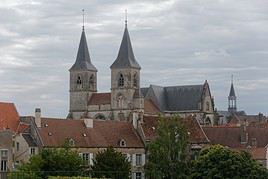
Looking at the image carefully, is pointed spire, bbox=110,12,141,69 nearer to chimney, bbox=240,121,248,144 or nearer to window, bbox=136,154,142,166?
chimney, bbox=240,121,248,144

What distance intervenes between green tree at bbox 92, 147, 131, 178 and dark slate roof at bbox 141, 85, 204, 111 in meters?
78.5

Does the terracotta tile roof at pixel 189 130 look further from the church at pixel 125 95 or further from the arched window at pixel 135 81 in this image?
the arched window at pixel 135 81

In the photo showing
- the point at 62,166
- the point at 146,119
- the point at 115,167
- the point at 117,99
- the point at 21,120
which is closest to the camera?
the point at 62,166

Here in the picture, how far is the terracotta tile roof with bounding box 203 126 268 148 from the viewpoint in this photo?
11019 cm

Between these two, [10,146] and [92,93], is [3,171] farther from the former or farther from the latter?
[92,93]

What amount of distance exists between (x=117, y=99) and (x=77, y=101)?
11.0 metres

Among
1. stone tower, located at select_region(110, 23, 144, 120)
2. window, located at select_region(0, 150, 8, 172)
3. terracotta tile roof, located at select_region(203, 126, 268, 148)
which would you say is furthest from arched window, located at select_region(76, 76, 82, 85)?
window, located at select_region(0, 150, 8, 172)

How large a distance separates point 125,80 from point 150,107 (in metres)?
8.11

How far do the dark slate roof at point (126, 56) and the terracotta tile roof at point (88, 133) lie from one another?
64074 mm

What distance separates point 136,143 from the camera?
106562 millimetres

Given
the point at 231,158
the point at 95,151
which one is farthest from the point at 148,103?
the point at 231,158

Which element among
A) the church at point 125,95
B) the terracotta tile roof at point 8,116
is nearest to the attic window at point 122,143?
the terracotta tile roof at point 8,116

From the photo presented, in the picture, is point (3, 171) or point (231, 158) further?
point (3, 171)

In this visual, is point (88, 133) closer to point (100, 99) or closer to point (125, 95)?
point (125, 95)
